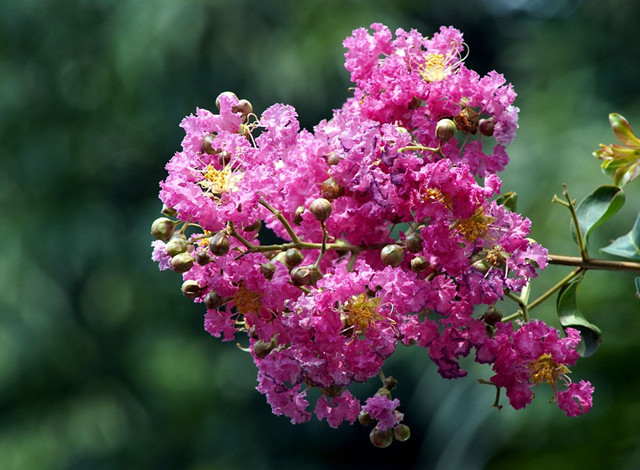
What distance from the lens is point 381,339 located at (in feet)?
3.50

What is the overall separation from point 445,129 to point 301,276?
0.85 ft

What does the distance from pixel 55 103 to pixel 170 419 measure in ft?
7.55

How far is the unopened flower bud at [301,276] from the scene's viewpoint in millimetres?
1072

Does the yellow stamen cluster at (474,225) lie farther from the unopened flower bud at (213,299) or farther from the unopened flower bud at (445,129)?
the unopened flower bud at (213,299)

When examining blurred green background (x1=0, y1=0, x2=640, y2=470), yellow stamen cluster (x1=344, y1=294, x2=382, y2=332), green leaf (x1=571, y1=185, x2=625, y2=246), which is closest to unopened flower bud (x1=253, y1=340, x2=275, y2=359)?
yellow stamen cluster (x1=344, y1=294, x2=382, y2=332)

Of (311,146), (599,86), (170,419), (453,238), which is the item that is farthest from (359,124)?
(170,419)

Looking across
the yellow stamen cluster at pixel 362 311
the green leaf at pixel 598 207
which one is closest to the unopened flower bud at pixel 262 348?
the yellow stamen cluster at pixel 362 311

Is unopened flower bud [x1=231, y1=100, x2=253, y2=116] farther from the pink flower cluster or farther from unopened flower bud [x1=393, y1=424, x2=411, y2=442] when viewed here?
unopened flower bud [x1=393, y1=424, x2=411, y2=442]

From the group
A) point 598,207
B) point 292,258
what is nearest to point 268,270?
point 292,258

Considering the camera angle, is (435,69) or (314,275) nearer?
(314,275)

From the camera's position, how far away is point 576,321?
3.92 feet

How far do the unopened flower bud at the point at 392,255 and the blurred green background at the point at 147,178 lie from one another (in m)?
3.95

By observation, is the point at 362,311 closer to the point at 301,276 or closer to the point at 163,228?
the point at 301,276

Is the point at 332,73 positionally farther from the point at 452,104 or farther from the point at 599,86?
the point at 452,104
